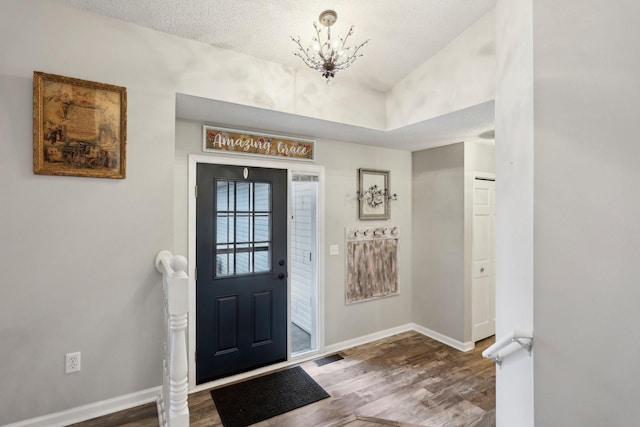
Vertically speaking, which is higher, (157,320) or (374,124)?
(374,124)

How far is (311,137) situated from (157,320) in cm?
231

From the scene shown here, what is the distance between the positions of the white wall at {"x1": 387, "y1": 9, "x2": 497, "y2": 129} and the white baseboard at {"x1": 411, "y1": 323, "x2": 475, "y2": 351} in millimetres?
2662

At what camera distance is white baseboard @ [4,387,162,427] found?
72.0 inches

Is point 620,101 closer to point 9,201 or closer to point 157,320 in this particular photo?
point 157,320

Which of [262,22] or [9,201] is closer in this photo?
[9,201]

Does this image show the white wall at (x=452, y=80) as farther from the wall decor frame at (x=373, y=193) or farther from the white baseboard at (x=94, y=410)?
the white baseboard at (x=94, y=410)

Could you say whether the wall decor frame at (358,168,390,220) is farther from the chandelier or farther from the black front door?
the chandelier

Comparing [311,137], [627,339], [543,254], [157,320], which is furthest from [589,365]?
[311,137]

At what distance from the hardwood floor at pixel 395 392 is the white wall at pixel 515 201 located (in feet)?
2.54

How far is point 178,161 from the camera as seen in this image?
8.87 feet

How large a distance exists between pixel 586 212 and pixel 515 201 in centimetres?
42

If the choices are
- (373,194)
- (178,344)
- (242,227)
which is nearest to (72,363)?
(178,344)

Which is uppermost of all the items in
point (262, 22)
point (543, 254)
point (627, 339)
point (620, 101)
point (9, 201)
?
point (262, 22)

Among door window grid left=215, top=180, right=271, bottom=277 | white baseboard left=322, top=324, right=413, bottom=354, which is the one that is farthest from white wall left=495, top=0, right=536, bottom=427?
door window grid left=215, top=180, right=271, bottom=277
